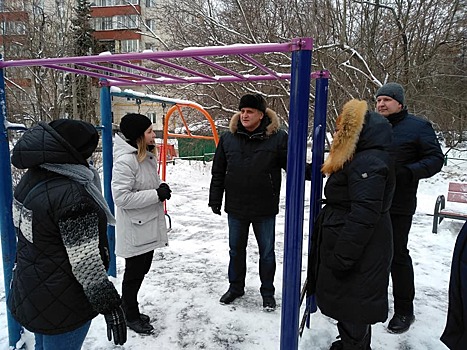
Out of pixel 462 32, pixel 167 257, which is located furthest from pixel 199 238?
pixel 462 32

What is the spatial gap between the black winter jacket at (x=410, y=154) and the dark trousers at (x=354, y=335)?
3.02 ft

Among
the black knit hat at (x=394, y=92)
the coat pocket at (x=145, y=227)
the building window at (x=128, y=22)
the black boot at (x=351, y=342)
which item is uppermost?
the building window at (x=128, y=22)

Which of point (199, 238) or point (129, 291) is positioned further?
point (199, 238)

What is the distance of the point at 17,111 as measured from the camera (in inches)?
388

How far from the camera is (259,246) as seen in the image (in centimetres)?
313

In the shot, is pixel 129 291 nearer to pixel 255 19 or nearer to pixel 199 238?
pixel 199 238

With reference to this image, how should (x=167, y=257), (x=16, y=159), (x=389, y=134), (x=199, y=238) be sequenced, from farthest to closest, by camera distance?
(x=199, y=238) → (x=167, y=257) → (x=389, y=134) → (x=16, y=159)

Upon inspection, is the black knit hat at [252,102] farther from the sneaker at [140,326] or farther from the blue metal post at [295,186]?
the sneaker at [140,326]

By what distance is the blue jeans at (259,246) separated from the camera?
3.04 metres

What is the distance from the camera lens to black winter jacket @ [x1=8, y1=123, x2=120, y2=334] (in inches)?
59.2

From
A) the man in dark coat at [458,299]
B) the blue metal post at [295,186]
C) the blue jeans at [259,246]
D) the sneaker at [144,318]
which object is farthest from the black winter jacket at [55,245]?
the blue jeans at [259,246]

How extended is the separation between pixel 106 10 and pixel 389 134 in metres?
32.0

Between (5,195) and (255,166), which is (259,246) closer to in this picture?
(255,166)

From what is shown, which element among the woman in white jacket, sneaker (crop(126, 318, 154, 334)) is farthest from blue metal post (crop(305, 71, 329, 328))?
sneaker (crop(126, 318, 154, 334))
